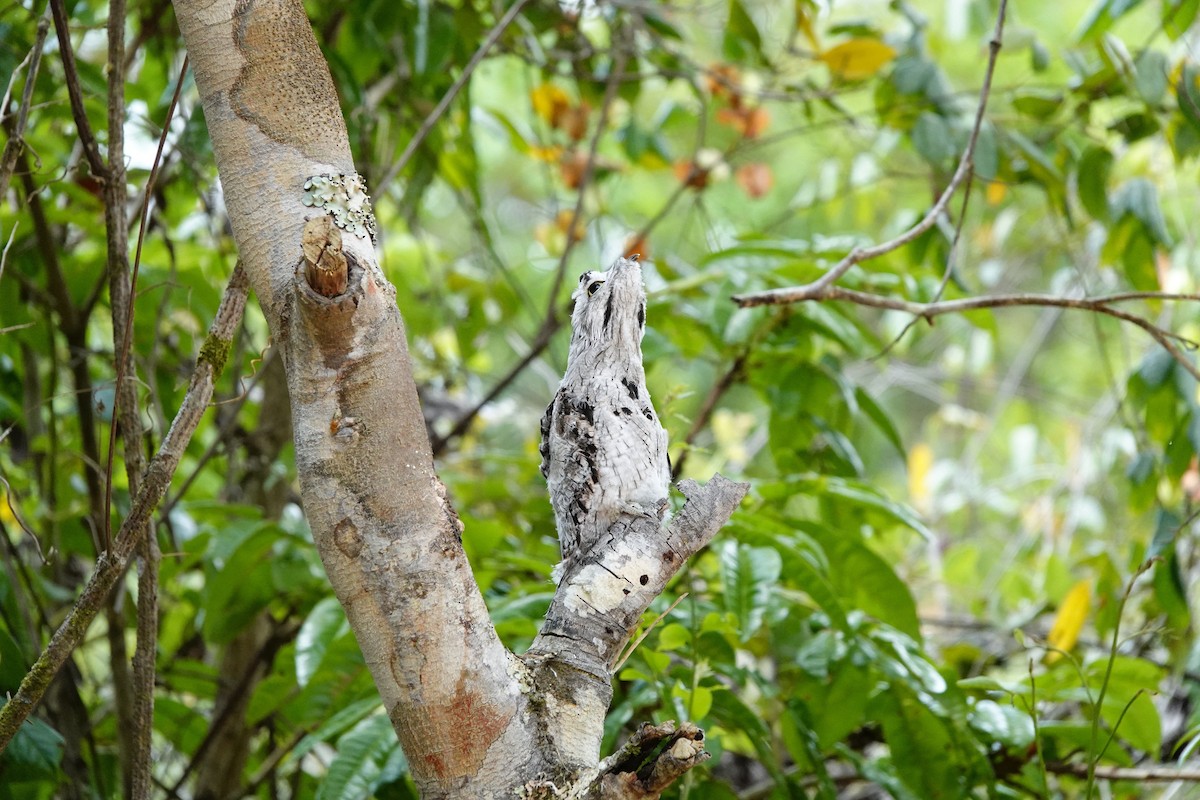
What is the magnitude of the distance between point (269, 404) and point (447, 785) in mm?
1615

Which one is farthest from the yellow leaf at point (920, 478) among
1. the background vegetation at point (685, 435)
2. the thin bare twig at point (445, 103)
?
the thin bare twig at point (445, 103)

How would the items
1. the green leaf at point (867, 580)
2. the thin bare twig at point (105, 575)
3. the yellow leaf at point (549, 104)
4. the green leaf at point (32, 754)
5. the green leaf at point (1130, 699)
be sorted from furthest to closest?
the yellow leaf at point (549, 104)
the green leaf at point (867, 580)
the green leaf at point (1130, 699)
the green leaf at point (32, 754)
the thin bare twig at point (105, 575)

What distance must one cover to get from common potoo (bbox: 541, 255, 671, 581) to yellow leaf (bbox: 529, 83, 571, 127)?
4.30 ft

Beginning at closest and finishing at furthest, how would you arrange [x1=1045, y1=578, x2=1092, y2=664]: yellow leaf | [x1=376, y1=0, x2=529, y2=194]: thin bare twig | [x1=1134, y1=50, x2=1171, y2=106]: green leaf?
[x1=376, y1=0, x2=529, y2=194]: thin bare twig, [x1=1134, y1=50, x2=1171, y2=106]: green leaf, [x1=1045, y1=578, x2=1092, y2=664]: yellow leaf

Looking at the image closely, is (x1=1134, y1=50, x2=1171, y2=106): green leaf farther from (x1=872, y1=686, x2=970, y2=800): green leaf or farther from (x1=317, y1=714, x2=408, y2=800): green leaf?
(x1=317, y1=714, x2=408, y2=800): green leaf

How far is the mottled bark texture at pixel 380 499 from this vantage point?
0.84 meters

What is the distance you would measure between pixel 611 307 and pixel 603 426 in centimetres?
25

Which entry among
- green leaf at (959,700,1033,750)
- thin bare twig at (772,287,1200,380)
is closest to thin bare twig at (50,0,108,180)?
thin bare twig at (772,287,1200,380)

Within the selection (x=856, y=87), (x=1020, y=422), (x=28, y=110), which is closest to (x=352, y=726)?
(x=28, y=110)

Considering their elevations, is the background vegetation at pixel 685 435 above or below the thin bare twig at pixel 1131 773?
above

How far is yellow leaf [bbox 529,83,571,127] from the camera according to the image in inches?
104

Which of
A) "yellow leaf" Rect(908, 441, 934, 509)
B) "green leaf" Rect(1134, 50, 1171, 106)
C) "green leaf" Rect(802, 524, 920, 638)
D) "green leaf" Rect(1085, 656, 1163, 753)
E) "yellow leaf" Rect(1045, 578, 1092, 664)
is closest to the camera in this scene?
"green leaf" Rect(1085, 656, 1163, 753)

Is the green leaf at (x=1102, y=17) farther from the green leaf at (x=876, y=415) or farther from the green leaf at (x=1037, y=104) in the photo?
the green leaf at (x=876, y=415)

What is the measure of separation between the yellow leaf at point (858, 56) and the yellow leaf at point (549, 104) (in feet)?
2.64
